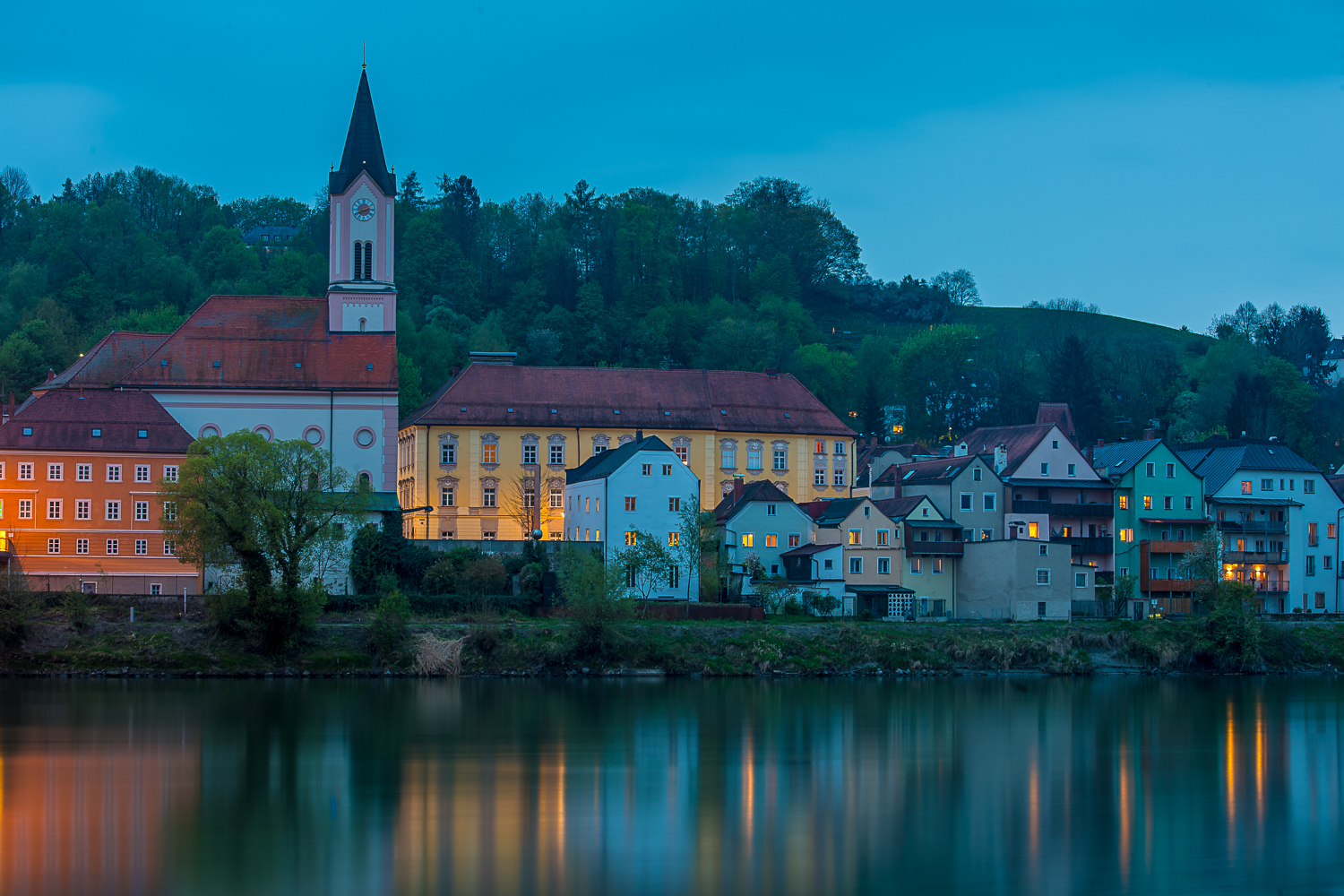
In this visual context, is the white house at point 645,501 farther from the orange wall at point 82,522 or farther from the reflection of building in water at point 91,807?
the reflection of building in water at point 91,807

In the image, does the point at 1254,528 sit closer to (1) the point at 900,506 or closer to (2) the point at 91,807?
(1) the point at 900,506

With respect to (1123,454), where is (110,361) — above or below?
above

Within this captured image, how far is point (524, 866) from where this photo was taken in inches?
977

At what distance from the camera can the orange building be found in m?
63.8

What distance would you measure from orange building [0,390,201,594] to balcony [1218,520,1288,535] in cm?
5095

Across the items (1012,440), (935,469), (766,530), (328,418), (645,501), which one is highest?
(328,418)

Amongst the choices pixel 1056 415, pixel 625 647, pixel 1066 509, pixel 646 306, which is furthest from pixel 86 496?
pixel 646 306

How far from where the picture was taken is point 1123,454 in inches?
3076

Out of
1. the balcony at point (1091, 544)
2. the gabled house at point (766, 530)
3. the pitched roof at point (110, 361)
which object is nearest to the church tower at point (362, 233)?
the pitched roof at point (110, 361)

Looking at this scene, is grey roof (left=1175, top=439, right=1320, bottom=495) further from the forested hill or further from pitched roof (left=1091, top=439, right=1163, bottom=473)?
the forested hill

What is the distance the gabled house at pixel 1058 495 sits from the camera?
244 ft

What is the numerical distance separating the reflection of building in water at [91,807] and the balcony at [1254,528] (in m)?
55.8

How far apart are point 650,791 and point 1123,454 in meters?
52.5

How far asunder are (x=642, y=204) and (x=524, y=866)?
447 feet
